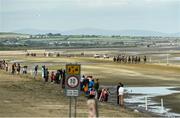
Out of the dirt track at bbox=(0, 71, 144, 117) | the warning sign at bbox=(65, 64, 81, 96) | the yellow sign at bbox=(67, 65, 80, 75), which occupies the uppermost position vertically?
the yellow sign at bbox=(67, 65, 80, 75)

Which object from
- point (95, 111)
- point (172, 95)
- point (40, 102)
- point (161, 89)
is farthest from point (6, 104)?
point (161, 89)

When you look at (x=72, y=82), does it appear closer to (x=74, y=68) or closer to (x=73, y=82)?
(x=73, y=82)

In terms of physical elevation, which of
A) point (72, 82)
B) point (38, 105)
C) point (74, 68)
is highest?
point (74, 68)

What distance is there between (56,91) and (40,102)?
994 cm

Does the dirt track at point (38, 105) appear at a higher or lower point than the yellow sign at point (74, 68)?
lower

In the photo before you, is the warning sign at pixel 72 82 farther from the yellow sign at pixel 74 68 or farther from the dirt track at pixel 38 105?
the dirt track at pixel 38 105

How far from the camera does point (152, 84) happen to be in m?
53.4

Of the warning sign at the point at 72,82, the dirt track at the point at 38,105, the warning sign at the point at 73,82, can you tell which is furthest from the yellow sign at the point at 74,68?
the dirt track at the point at 38,105

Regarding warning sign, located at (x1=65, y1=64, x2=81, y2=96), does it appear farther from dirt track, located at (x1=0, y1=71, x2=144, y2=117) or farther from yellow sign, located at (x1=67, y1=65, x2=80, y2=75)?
dirt track, located at (x1=0, y1=71, x2=144, y2=117)

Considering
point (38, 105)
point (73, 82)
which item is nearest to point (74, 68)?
point (73, 82)

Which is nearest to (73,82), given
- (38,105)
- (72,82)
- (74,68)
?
(72,82)

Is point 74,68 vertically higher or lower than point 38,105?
higher

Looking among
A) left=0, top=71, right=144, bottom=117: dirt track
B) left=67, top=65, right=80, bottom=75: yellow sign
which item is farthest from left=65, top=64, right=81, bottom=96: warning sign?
left=0, top=71, right=144, bottom=117: dirt track

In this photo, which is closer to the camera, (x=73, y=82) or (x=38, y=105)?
(x=73, y=82)
